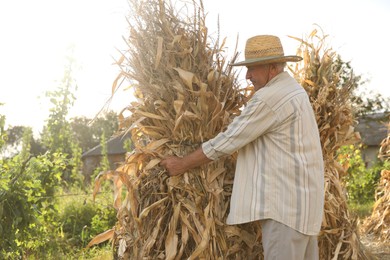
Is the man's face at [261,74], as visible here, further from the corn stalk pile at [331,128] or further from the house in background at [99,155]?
the house in background at [99,155]

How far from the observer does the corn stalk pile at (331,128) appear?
Result: 4527 mm

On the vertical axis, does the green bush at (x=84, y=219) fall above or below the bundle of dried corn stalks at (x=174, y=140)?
below

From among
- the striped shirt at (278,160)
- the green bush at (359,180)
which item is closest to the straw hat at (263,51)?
the striped shirt at (278,160)

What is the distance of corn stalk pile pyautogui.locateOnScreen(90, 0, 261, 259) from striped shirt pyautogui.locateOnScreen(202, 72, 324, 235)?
36 centimetres

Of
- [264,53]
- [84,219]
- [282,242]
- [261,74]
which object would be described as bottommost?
[84,219]

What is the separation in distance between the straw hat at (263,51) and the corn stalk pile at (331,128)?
1337 mm

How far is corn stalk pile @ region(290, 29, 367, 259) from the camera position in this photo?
178 inches

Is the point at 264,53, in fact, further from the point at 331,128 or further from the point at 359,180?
the point at 359,180

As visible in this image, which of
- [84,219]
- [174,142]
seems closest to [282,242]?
[174,142]

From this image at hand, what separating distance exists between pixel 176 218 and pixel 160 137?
0.55 m

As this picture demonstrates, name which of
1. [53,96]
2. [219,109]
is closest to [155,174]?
[219,109]

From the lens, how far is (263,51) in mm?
3340

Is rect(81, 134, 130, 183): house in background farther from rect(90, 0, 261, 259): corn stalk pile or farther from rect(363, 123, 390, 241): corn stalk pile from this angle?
rect(90, 0, 261, 259): corn stalk pile

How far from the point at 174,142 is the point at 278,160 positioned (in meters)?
0.78
